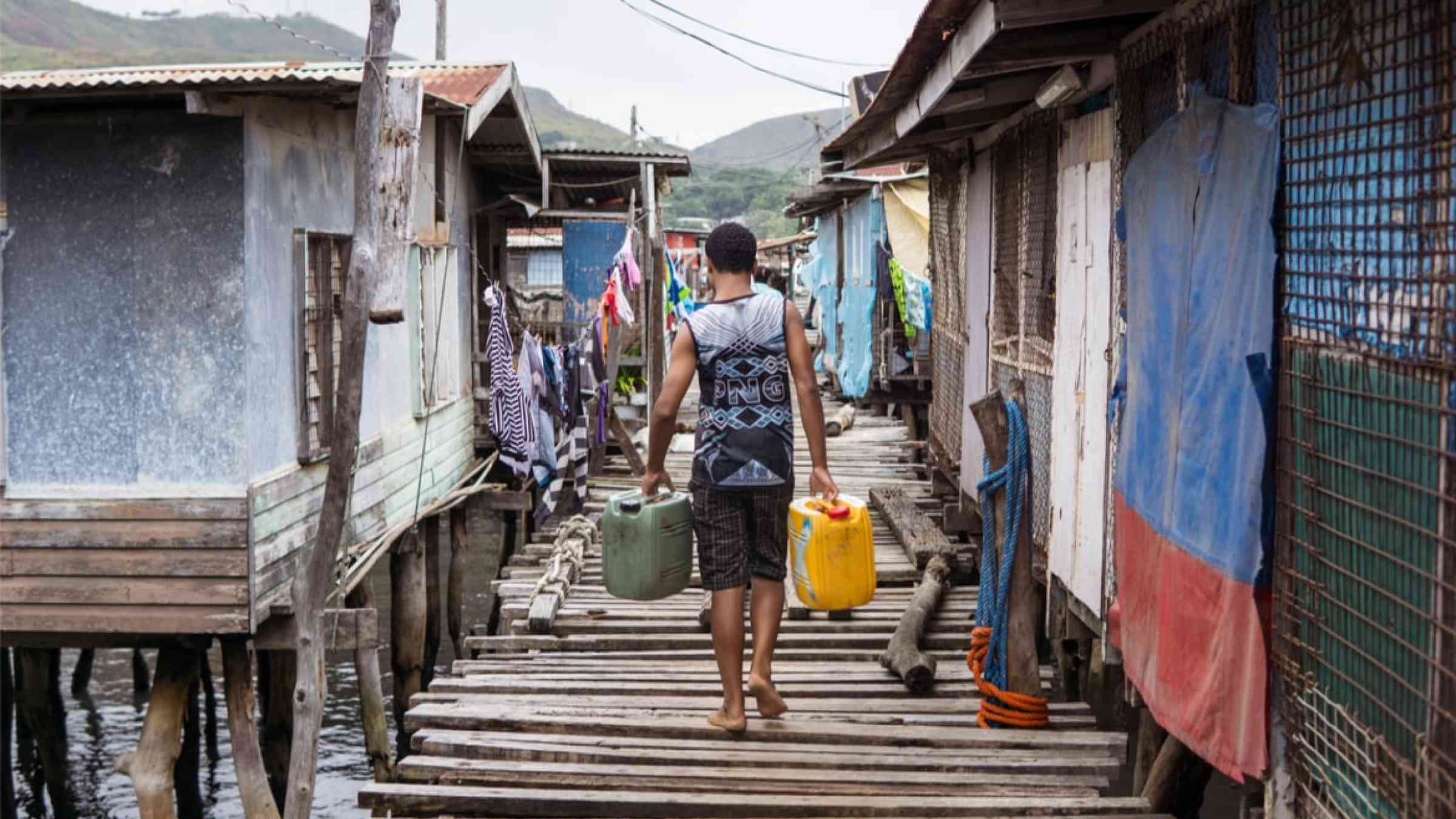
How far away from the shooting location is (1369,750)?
10.1ft

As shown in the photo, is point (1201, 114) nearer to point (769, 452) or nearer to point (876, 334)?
point (769, 452)

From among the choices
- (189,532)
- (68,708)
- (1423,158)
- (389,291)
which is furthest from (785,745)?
(68,708)

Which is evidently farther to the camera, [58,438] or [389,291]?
[58,438]

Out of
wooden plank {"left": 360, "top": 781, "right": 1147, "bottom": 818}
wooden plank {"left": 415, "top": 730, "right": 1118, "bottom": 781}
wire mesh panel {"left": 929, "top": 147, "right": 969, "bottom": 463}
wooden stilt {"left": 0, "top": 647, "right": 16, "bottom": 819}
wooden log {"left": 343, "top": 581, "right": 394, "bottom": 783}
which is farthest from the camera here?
wooden stilt {"left": 0, "top": 647, "right": 16, "bottom": 819}

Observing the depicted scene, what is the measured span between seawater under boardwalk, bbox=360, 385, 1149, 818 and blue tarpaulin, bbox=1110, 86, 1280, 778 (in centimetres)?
57

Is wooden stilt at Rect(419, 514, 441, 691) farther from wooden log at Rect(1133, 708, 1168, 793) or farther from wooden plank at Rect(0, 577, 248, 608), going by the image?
wooden log at Rect(1133, 708, 1168, 793)

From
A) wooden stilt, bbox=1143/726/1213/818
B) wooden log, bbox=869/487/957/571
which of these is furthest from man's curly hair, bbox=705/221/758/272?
wooden log, bbox=869/487/957/571

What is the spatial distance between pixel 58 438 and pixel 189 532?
0.90 meters

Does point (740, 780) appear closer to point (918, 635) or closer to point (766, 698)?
point (766, 698)

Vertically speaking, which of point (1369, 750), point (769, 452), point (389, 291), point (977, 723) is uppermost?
point (389, 291)

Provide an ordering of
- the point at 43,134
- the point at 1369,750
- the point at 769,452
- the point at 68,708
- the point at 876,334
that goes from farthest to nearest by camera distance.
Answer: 1. the point at 876,334
2. the point at 68,708
3. the point at 43,134
4. the point at 769,452
5. the point at 1369,750

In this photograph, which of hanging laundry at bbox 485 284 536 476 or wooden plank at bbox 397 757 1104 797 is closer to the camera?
wooden plank at bbox 397 757 1104 797

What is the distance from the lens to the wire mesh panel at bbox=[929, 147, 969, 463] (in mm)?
10352

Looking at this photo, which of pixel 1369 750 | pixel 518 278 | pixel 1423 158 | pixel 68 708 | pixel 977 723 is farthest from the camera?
pixel 518 278
